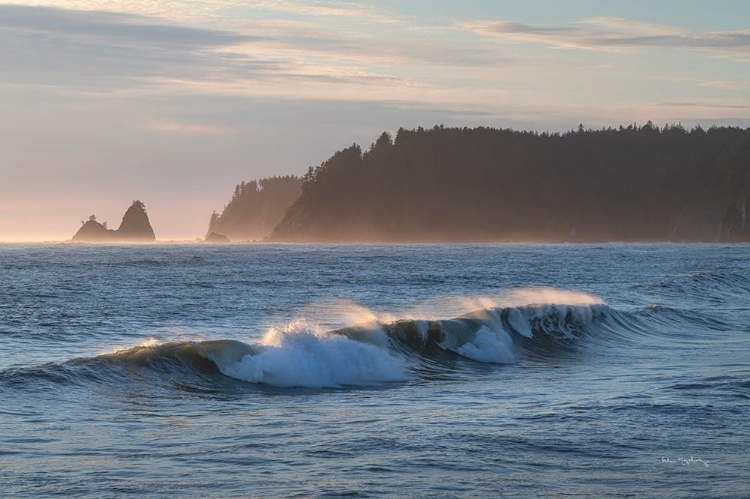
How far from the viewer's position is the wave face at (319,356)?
1758cm

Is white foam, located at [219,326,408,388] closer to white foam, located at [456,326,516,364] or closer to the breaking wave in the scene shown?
the breaking wave

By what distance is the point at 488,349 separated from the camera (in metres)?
23.7

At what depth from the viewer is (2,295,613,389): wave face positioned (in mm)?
17578

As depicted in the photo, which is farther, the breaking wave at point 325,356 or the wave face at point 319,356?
the wave face at point 319,356

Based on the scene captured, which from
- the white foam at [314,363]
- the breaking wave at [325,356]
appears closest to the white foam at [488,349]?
the breaking wave at [325,356]

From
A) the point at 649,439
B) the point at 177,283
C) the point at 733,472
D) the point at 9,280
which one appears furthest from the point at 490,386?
the point at 9,280

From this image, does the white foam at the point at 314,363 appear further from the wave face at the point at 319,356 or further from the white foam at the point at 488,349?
the white foam at the point at 488,349

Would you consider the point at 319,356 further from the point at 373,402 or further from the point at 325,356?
the point at 373,402

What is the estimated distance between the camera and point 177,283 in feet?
160

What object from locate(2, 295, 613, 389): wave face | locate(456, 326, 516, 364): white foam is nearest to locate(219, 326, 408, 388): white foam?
locate(2, 295, 613, 389): wave face

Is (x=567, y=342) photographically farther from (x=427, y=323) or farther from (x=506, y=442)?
(x=506, y=442)

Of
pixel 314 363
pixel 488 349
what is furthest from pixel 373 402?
pixel 488 349

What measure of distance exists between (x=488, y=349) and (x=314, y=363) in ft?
20.2

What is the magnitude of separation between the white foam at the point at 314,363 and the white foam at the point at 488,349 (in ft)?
9.34
